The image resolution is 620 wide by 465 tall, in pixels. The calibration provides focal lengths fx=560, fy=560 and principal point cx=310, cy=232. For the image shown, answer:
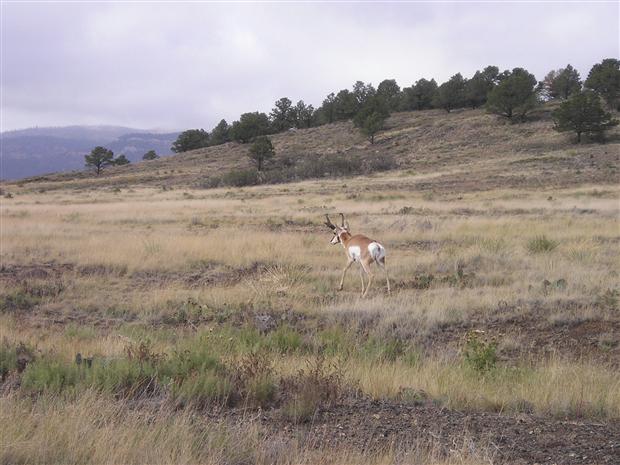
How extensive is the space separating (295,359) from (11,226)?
1744 cm

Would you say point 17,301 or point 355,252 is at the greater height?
point 355,252

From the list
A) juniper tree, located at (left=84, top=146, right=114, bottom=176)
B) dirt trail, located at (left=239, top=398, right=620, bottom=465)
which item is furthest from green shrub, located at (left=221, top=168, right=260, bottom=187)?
dirt trail, located at (left=239, top=398, right=620, bottom=465)

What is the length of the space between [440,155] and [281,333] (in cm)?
5149

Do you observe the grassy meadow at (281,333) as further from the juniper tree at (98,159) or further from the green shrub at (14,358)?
the juniper tree at (98,159)

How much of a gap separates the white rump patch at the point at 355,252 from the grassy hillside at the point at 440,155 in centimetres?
2373

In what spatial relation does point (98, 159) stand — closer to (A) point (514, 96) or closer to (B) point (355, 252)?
(A) point (514, 96)

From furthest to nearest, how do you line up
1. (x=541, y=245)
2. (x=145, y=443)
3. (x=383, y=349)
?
(x=541, y=245), (x=383, y=349), (x=145, y=443)

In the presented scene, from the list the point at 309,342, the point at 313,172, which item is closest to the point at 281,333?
the point at 309,342

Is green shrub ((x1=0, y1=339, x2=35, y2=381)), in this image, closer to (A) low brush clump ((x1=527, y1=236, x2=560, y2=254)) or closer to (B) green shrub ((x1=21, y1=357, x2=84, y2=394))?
(B) green shrub ((x1=21, y1=357, x2=84, y2=394))

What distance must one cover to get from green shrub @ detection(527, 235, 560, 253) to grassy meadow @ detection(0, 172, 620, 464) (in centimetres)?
11

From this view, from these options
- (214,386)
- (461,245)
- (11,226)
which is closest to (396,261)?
Answer: (461,245)

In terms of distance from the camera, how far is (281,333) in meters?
8.25

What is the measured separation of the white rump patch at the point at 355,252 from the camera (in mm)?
10969

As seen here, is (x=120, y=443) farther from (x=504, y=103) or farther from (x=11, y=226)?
(x=504, y=103)
